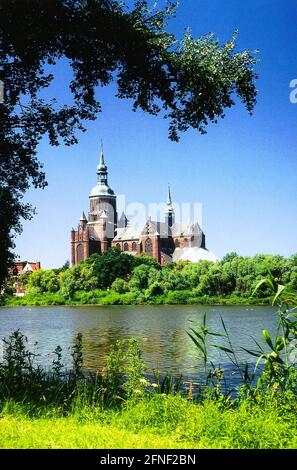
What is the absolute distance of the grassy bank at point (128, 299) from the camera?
48.5 meters

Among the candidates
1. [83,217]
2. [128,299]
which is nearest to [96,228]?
[83,217]

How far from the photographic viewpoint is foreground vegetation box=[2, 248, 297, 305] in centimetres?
4888

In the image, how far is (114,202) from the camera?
11031 cm

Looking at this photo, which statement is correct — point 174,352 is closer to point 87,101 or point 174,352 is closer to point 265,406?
point 87,101

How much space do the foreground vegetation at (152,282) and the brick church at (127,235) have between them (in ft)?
88.8

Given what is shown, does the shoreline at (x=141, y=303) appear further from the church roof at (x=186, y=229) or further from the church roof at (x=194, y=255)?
the church roof at (x=186, y=229)

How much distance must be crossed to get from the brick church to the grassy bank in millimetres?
34741

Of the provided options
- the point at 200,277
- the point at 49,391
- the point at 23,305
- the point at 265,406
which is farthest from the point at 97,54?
the point at 23,305

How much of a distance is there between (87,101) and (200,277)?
152 feet

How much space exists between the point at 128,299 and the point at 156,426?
50.6 m

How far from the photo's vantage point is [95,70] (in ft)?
23.4

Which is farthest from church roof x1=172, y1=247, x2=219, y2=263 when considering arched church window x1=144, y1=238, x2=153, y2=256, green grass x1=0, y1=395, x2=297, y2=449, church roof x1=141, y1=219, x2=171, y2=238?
green grass x1=0, y1=395, x2=297, y2=449

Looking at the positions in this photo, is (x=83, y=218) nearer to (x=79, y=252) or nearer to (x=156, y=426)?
(x=79, y=252)

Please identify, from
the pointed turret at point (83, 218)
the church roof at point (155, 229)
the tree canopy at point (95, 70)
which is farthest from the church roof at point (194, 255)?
the tree canopy at point (95, 70)
